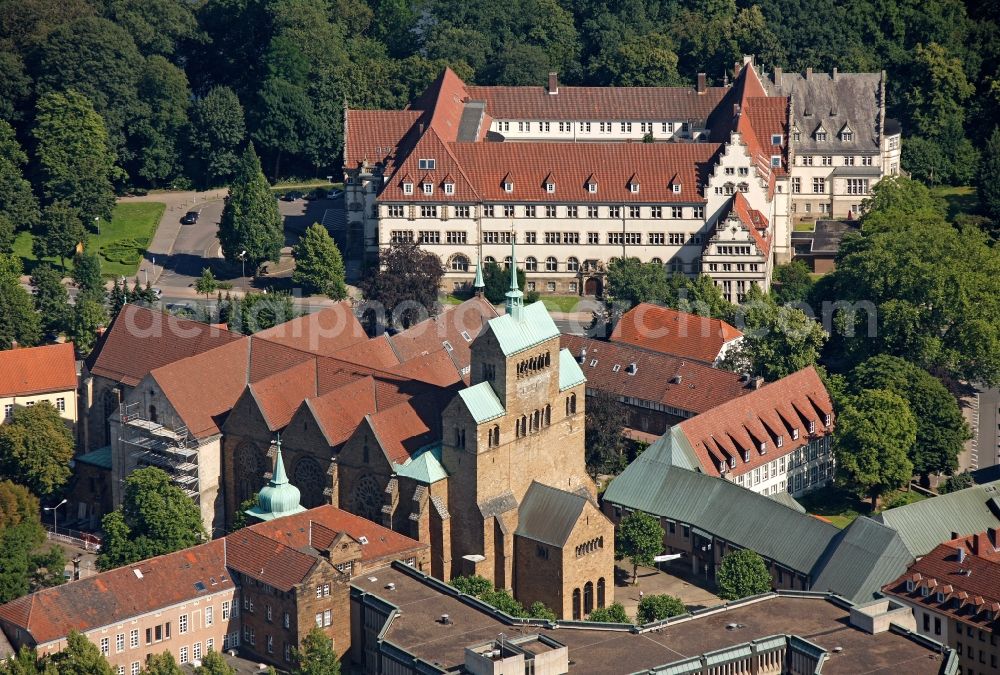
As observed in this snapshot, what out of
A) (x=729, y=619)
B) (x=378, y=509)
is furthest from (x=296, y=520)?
(x=729, y=619)

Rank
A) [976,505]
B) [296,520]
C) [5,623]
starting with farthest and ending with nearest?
[976,505], [296,520], [5,623]

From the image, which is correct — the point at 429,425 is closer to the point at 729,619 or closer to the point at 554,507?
the point at 554,507

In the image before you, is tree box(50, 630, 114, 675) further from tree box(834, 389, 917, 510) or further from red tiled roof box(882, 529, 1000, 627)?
tree box(834, 389, 917, 510)

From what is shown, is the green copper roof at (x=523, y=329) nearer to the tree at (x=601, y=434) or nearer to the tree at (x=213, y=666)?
the tree at (x=601, y=434)

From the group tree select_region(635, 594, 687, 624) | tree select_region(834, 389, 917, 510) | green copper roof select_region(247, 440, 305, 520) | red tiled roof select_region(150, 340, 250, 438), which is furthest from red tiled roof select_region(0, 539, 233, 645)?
tree select_region(834, 389, 917, 510)

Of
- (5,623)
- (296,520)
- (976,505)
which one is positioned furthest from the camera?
(976,505)

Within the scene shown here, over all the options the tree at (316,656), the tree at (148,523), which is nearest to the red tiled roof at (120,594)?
the tree at (148,523)
